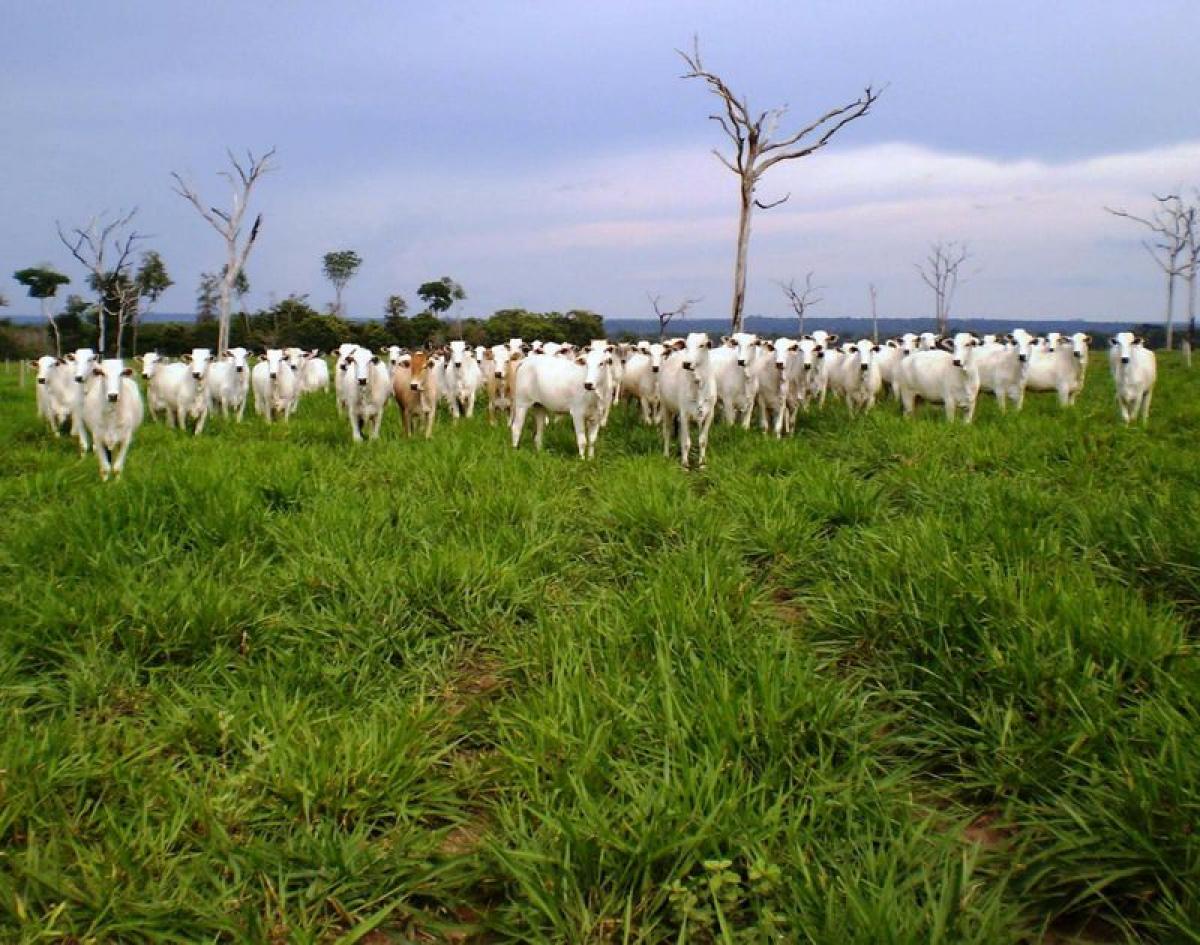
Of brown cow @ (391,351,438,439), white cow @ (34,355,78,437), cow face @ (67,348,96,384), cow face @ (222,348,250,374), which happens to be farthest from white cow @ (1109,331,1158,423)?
white cow @ (34,355,78,437)

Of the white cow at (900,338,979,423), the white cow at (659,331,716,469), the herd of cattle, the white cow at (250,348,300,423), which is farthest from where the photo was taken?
the white cow at (250,348,300,423)

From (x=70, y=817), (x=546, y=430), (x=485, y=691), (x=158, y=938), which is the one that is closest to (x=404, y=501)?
(x=485, y=691)

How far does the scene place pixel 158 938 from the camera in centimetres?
238

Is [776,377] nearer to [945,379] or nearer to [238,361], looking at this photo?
[945,379]

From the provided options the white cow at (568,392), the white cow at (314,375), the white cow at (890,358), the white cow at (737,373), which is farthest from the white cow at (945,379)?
the white cow at (314,375)

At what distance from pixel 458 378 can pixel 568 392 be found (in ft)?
17.5

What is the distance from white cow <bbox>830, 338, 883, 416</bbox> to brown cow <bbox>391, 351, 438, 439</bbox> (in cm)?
762

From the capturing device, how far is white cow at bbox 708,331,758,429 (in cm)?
1183

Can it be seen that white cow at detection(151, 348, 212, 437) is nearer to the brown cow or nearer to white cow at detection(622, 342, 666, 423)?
the brown cow

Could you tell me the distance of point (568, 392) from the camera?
10469 mm

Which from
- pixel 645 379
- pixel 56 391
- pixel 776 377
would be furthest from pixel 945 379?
pixel 56 391

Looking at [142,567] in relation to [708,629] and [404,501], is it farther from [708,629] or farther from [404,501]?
[708,629]

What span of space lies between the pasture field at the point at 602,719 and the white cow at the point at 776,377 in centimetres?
587

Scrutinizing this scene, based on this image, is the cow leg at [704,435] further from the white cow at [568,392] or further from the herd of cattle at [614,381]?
the white cow at [568,392]
